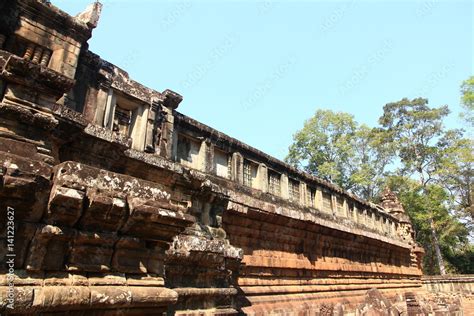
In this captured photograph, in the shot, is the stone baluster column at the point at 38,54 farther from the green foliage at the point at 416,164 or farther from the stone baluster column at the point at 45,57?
the green foliage at the point at 416,164

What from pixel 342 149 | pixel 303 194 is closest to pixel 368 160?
pixel 342 149

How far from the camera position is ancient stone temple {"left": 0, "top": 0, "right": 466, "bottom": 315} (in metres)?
2.12

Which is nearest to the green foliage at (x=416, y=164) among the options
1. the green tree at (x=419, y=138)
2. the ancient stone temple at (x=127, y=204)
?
the green tree at (x=419, y=138)

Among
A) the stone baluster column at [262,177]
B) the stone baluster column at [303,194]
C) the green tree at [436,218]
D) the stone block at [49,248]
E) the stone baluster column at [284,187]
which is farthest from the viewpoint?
the green tree at [436,218]

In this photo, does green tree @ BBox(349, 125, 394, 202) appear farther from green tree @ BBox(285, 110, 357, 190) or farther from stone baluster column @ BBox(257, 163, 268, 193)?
stone baluster column @ BBox(257, 163, 268, 193)

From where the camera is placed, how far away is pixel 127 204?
8.10 ft

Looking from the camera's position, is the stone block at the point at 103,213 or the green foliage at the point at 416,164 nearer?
the stone block at the point at 103,213

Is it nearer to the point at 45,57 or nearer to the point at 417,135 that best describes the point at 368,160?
the point at 417,135

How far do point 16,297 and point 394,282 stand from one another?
621 inches

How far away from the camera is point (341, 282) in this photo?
396 inches

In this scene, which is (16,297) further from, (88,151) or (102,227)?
(88,151)

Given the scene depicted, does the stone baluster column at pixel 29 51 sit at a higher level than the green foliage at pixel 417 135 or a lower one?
lower

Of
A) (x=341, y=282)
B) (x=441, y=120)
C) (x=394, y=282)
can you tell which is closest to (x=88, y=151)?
(x=341, y=282)

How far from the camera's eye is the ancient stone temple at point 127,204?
212 cm
